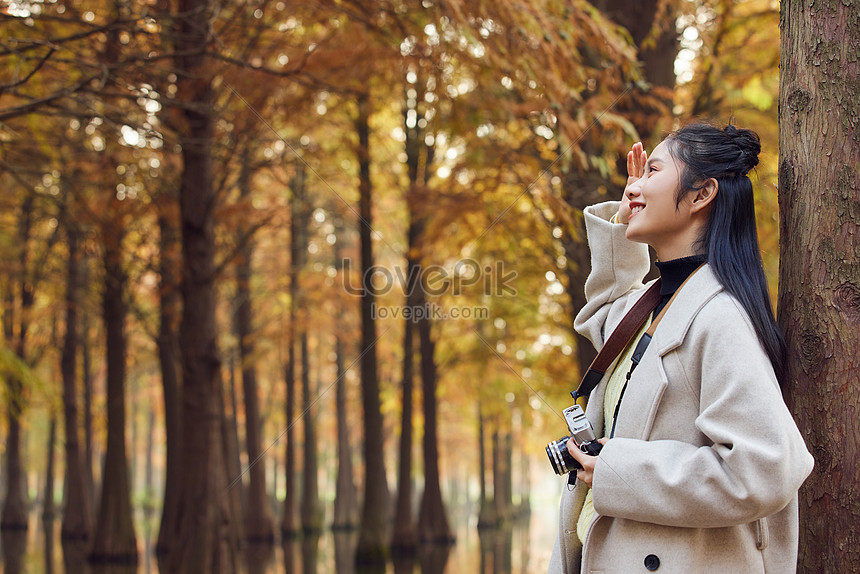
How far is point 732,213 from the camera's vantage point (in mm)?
2049

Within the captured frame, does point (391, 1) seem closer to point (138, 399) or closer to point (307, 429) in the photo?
point (307, 429)

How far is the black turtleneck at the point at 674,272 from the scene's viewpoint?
2111 mm

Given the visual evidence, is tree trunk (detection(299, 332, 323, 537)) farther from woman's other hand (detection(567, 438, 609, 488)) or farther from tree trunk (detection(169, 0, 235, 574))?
woman's other hand (detection(567, 438, 609, 488))

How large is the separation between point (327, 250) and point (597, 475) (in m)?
20.9

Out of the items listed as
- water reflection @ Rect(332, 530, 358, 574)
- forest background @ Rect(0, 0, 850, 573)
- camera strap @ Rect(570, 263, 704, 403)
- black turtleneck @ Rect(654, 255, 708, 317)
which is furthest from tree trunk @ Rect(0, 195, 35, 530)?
black turtleneck @ Rect(654, 255, 708, 317)

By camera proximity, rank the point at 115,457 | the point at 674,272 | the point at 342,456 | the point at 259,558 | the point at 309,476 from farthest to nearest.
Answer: the point at 309,476, the point at 342,456, the point at 259,558, the point at 115,457, the point at 674,272

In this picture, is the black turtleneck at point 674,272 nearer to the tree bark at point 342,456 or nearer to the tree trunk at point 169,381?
the tree trunk at point 169,381

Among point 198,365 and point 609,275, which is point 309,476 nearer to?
point 198,365

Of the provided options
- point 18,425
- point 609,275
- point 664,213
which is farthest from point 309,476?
point 664,213

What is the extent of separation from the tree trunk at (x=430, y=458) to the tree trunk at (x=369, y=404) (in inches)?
81.4

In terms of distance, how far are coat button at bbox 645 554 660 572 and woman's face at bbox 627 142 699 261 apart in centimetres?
78

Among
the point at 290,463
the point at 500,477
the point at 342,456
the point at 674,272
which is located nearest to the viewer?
the point at 674,272

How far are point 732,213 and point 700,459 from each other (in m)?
0.65

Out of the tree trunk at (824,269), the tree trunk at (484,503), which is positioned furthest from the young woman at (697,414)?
the tree trunk at (484,503)
